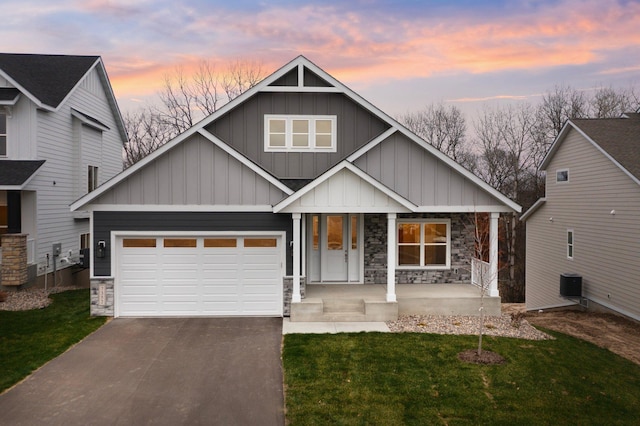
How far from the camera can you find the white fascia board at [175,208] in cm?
1138

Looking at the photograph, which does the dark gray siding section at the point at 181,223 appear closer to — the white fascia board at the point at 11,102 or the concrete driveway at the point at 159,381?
the concrete driveway at the point at 159,381

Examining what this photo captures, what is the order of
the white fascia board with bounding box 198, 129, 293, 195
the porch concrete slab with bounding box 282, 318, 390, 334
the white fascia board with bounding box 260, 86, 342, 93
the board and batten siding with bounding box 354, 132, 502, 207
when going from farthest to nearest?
the white fascia board with bounding box 260, 86, 342, 93, the board and batten siding with bounding box 354, 132, 502, 207, the white fascia board with bounding box 198, 129, 293, 195, the porch concrete slab with bounding box 282, 318, 390, 334

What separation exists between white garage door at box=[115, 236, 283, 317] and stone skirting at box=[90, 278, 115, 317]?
176 mm

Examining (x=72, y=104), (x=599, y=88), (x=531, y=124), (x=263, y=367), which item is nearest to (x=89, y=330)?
(x=263, y=367)

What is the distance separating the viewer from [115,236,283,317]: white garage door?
11.6m

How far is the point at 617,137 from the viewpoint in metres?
15.2

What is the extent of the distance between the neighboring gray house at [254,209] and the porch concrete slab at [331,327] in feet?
0.81

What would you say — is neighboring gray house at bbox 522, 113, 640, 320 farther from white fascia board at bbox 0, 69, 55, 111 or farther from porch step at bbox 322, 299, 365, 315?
white fascia board at bbox 0, 69, 55, 111

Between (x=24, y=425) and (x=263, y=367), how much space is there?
3732mm

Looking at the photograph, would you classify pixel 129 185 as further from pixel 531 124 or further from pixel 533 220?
pixel 531 124

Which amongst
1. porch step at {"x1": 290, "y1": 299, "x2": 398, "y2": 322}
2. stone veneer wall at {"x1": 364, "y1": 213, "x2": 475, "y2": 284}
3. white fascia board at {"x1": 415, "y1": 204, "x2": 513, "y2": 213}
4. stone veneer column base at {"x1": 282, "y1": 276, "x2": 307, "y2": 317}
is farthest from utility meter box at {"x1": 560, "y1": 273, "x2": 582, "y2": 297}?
stone veneer column base at {"x1": 282, "y1": 276, "x2": 307, "y2": 317}

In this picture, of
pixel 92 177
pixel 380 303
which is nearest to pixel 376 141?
pixel 380 303

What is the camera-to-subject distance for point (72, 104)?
1739 cm

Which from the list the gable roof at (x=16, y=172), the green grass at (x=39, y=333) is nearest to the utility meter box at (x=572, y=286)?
the green grass at (x=39, y=333)
